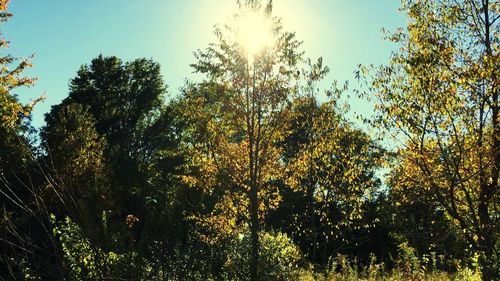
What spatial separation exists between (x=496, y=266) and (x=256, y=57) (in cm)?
555

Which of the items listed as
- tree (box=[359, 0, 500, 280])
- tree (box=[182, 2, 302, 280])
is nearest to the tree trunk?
tree (box=[182, 2, 302, 280])

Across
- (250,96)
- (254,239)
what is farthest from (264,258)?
(250,96)

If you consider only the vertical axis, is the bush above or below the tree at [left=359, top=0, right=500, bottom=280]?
below

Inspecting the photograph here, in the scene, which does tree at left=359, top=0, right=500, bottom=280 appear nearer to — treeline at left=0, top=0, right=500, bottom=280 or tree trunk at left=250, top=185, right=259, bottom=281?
treeline at left=0, top=0, right=500, bottom=280

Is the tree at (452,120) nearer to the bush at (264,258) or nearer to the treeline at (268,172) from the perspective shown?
the treeline at (268,172)

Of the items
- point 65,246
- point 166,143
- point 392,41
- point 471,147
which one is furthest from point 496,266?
point 166,143

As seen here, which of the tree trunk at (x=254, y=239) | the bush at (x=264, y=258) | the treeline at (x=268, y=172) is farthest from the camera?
the bush at (x=264, y=258)

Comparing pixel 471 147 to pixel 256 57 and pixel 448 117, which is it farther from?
pixel 256 57

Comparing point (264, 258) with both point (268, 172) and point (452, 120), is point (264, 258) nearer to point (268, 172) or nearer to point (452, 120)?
point (268, 172)

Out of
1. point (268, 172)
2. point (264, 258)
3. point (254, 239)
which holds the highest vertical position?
point (268, 172)

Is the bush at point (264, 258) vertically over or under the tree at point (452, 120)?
under

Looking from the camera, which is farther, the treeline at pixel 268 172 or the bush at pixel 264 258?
the bush at pixel 264 258

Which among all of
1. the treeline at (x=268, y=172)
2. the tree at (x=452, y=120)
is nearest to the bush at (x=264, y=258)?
the treeline at (x=268, y=172)

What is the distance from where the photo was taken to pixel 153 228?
7.79 metres
